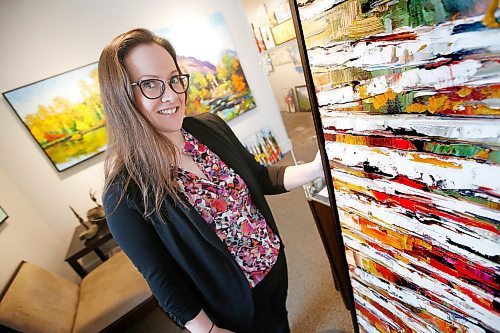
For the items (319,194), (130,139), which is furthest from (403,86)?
(319,194)

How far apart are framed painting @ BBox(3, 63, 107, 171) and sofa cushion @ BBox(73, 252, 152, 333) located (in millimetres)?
1205

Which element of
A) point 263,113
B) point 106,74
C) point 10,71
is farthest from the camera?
point 263,113

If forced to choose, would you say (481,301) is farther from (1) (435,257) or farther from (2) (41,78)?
(2) (41,78)

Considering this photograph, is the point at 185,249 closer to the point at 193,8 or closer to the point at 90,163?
the point at 90,163

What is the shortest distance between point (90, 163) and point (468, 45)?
2950 millimetres

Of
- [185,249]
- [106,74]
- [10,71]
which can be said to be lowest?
[185,249]

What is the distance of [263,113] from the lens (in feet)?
11.8

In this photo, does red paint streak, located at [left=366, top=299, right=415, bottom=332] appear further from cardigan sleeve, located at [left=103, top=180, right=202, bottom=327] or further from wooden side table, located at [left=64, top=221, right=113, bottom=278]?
wooden side table, located at [left=64, top=221, right=113, bottom=278]

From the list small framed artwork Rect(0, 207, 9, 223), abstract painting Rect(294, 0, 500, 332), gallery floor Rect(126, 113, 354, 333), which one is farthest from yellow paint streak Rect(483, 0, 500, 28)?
small framed artwork Rect(0, 207, 9, 223)

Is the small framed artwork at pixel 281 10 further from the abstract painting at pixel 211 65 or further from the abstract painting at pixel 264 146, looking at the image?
the abstract painting at pixel 264 146

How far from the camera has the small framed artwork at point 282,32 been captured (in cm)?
318

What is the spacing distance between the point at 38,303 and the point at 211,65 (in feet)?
8.84

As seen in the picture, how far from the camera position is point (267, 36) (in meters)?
3.69

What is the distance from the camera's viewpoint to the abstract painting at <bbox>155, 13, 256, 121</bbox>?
2912 millimetres
